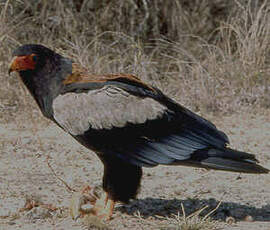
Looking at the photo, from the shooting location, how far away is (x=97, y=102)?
4.32 m

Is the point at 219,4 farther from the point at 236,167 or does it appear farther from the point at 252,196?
the point at 236,167

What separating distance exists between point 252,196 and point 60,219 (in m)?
1.57

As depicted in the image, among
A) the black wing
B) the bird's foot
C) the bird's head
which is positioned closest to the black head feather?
the bird's head

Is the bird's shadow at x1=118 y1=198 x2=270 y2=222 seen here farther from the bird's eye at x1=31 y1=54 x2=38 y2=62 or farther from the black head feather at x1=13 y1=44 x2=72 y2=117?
the bird's eye at x1=31 y1=54 x2=38 y2=62

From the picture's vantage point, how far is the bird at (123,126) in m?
4.26

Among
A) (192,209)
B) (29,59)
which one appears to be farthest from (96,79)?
(192,209)

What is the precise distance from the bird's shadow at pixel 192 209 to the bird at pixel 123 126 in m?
0.26

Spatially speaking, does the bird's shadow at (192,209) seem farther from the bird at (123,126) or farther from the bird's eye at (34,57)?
the bird's eye at (34,57)

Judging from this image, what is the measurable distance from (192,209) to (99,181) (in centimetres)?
101

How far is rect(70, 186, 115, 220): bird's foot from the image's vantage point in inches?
174

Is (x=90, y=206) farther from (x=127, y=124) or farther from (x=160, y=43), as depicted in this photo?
(x=160, y=43)

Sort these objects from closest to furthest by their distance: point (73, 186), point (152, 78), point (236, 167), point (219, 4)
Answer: point (236, 167) → point (73, 186) → point (152, 78) → point (219, 4)

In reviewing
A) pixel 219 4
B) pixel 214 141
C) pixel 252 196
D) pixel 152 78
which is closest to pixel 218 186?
pixel 252 196

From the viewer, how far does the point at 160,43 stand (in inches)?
366
